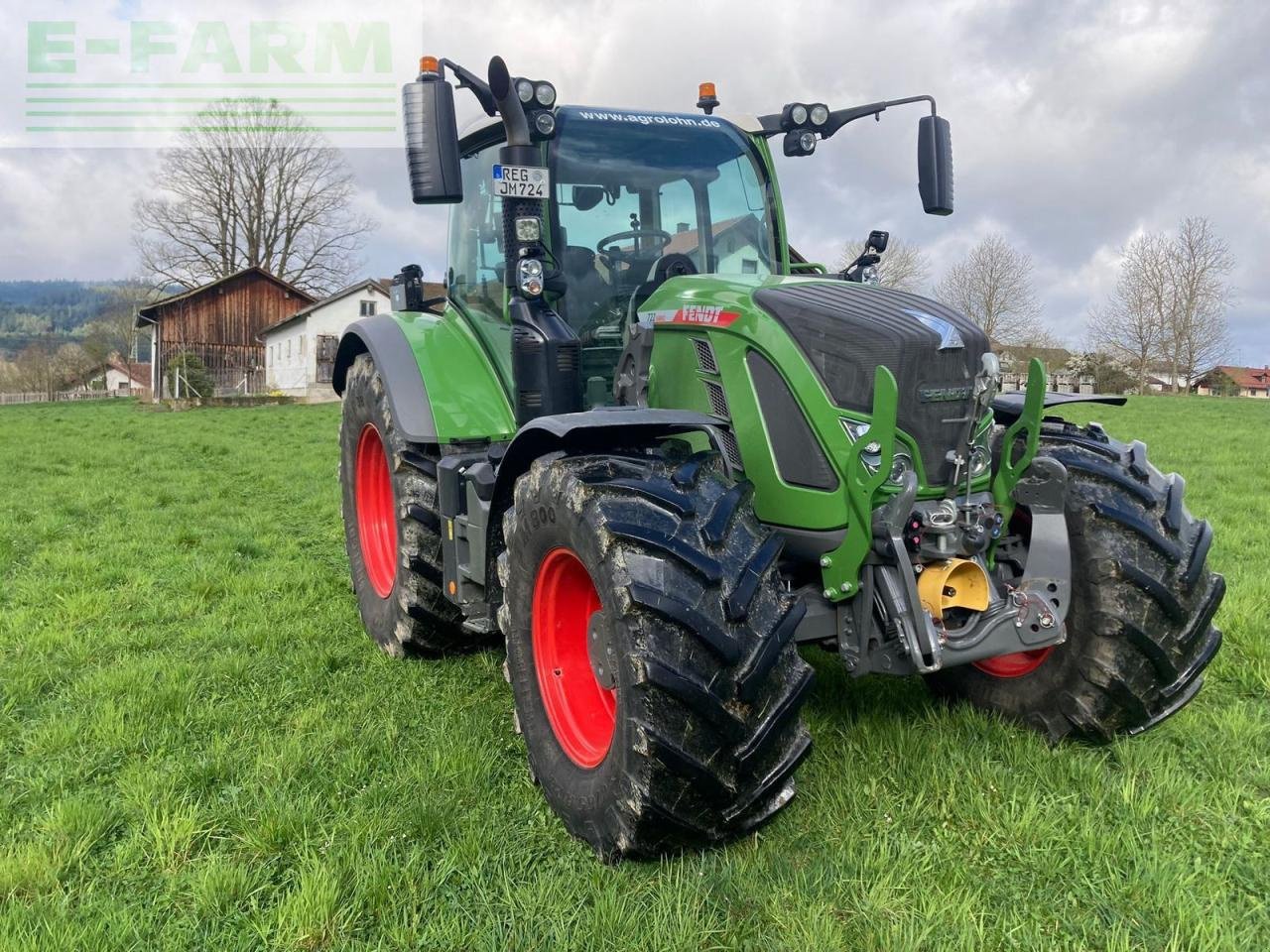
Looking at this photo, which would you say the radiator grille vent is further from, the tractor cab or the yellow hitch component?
the yellow hitch component

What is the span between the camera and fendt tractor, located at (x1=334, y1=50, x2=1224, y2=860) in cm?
246

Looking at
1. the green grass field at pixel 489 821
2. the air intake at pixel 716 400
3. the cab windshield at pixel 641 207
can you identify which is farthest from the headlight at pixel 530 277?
the green grass field at pixel 489 821

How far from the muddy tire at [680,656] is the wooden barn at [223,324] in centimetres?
3571

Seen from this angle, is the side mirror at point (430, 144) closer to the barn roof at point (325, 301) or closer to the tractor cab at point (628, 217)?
the tractor cab at point (628, 217)

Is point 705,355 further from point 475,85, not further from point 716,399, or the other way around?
point 475,85

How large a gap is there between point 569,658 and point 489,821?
0.56 metres

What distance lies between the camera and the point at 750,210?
4113mm

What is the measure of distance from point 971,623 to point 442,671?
2.40m

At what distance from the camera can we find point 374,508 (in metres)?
5.24

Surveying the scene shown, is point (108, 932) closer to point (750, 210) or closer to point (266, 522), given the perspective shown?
point (750, 210)

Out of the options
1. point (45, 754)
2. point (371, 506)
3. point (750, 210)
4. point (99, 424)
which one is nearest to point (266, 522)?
point (371, 506)

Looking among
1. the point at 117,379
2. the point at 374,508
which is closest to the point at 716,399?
the point at 374,508

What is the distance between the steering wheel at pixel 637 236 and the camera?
12.8 ft

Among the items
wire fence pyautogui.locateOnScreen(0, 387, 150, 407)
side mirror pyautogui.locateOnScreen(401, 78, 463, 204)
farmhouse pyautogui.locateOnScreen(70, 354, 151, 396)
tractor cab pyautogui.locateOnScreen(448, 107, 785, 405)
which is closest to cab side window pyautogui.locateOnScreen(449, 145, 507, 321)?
tractor cab pyautogui.locateOnScreen(448, 107, 785, 405)
